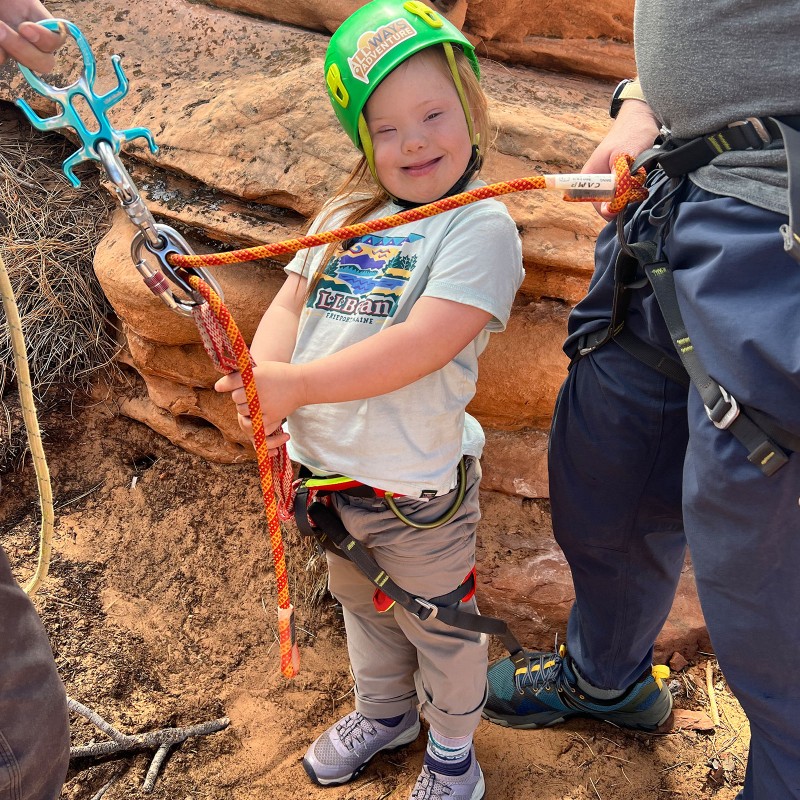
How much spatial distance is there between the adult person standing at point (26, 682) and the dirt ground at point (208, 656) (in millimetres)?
834

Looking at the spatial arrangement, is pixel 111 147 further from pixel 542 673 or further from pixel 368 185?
pixel 542 673

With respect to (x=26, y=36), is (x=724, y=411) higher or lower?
lower

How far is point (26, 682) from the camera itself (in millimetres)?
1162

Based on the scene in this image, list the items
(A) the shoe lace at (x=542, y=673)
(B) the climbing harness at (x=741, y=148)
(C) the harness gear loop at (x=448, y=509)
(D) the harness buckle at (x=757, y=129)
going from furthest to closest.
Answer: (A) the shoe lace at (x=542, y=673), (C) the harness gear loop at (x=448, y=509), (D) the harness buckle at (x=757, y=129), (B) the climbing harness at (x=741, y=148)

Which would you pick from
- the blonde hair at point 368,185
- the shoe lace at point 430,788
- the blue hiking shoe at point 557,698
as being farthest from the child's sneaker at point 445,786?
the blonde hair at point 368,185

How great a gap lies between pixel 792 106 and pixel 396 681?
4.69 feet

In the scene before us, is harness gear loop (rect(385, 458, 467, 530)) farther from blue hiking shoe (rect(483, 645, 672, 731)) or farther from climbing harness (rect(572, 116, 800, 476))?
blue hiking shoe (rect(483, 645, 672, 731))

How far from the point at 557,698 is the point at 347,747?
1.75 feet

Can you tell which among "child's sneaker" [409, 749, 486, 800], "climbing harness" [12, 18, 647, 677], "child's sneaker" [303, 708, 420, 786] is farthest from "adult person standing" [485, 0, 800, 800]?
"child's sneaker" [303, 708, 420, 786]

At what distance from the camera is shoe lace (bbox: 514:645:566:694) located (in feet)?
6.61

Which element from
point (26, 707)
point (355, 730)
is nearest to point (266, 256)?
point (26, 707)

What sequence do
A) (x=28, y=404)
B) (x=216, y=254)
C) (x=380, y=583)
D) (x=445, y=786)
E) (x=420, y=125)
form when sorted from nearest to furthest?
(x=216, y=254), (x=28, y=404), (x=420, y=125), (x=380, y=583), (x=445, y=786)

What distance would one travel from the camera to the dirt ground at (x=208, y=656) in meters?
1.95

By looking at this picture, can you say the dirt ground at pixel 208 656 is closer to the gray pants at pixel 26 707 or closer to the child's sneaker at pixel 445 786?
the child's sneaker at pixel 445 786
